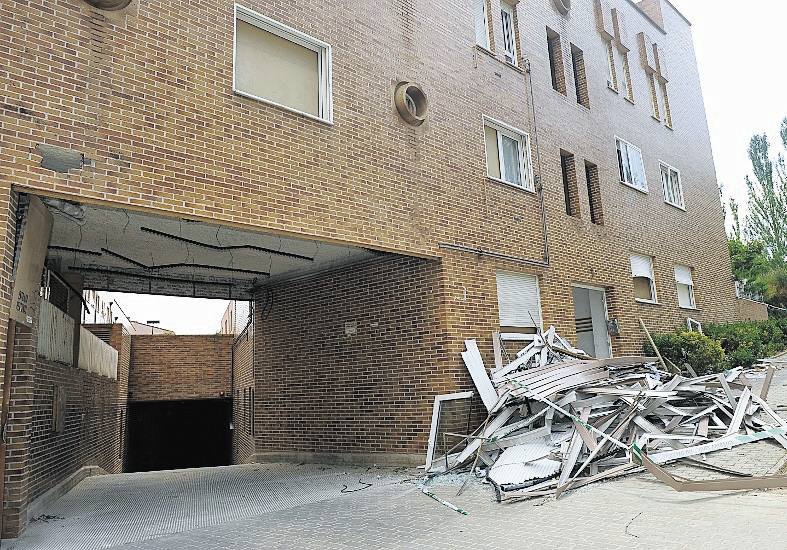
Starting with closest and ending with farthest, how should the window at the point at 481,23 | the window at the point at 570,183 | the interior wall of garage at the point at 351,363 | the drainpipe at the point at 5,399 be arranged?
the drainpipe at the point at 5,399
the interior wall of garage at the point at 351,363
the window at the point at 481,23
the window at the point at 570,183

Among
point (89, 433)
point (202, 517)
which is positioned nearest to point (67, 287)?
point (89, 433)

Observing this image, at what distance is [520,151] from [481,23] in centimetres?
274

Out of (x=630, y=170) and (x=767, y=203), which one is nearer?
(x=630, y=170)

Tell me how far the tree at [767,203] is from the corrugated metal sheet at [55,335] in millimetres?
30051

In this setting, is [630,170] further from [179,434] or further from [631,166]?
[179,434]

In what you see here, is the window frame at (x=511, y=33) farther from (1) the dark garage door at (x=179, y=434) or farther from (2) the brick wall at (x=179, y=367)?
(1) the dark garage door at (x=179, y=434)

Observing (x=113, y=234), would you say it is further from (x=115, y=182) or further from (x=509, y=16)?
(x=509, y=16)

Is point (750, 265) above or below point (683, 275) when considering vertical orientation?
above

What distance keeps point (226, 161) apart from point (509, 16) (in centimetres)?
849

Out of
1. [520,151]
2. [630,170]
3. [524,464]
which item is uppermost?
[630,170]

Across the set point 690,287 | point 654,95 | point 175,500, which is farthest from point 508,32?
point 175,500

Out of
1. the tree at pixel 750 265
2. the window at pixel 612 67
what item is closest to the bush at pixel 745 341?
the window at pixel 612 67

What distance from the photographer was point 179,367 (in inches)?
777

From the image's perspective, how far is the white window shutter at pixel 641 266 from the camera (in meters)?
14.3
